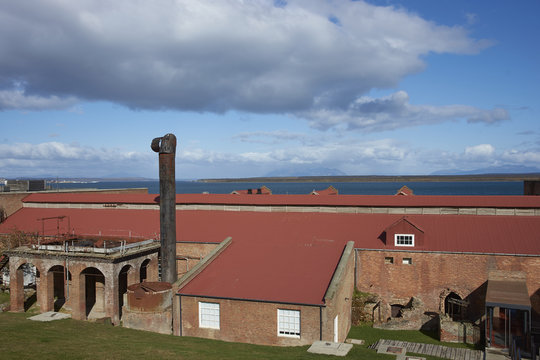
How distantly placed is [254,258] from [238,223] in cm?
848

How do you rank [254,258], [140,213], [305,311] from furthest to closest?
[140,213] → [254,258] → [305,311]

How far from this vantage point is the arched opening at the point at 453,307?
98.4ft

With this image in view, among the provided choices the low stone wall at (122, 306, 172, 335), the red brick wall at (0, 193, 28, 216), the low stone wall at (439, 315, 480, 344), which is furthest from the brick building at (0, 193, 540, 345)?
the red brick wall at (0, 193, 28, 216)

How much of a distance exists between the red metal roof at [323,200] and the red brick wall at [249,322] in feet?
48.6

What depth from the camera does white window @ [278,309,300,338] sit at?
24.7 metres

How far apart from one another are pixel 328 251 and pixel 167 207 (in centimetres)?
1201

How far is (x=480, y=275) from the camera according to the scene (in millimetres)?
29953

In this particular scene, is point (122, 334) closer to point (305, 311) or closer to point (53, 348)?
point (53, 348)

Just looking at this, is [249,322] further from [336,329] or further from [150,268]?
[150,268]

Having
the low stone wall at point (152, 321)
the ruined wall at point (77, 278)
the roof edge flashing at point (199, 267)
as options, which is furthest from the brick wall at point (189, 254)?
the low stone wall at point (152, 321)

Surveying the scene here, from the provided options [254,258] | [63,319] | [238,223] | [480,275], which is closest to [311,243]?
[254,258]

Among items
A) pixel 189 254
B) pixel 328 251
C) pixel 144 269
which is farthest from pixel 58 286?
pixel 328 251

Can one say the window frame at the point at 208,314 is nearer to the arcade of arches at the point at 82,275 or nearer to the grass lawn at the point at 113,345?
the grass lawn at the point at 113,345

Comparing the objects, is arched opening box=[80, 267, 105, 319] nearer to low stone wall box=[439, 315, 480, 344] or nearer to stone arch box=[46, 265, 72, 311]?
stone arch box=[46, 265, 72, 311]
